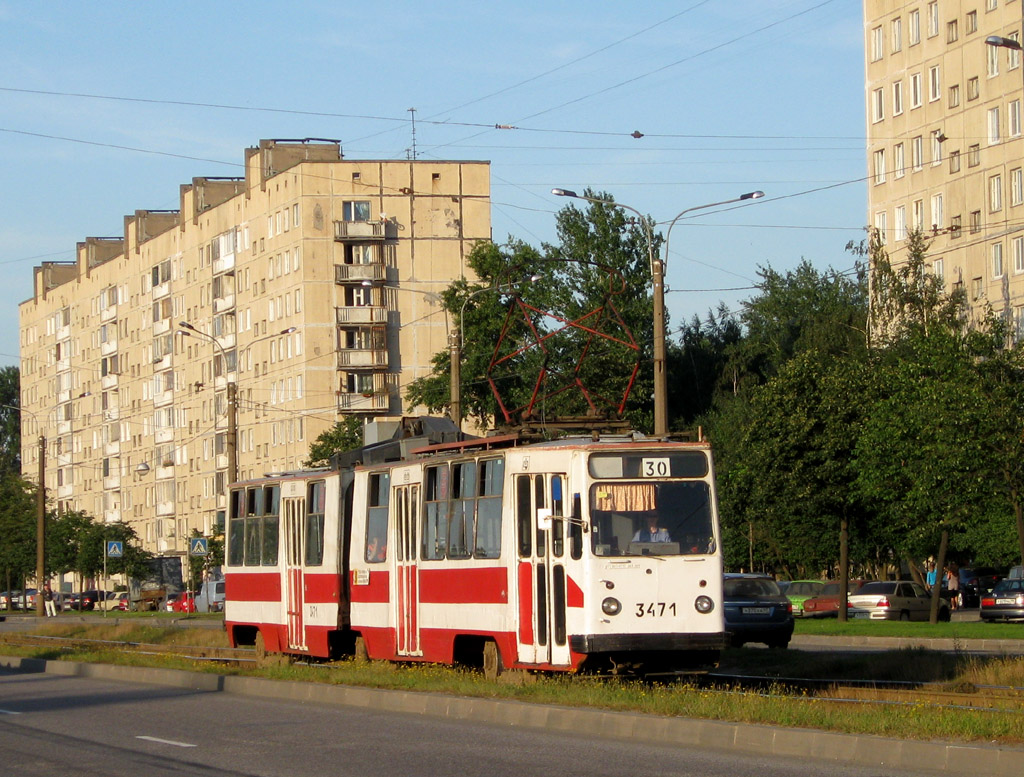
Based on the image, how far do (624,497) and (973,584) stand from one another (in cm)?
5013

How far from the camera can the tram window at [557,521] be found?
17.8m

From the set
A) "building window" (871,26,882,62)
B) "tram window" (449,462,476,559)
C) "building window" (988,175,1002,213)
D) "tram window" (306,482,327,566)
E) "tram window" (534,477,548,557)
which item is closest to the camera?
"tram window" (534,477,548,557)

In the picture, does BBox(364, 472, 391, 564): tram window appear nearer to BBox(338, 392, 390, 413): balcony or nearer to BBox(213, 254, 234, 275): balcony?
BBox(338, 392, 390, 413): balcony

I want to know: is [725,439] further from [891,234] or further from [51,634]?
[51,634]

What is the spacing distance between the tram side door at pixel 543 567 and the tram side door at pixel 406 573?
2.78m

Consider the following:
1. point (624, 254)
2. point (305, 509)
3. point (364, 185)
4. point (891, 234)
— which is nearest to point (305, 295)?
point (364, 185)

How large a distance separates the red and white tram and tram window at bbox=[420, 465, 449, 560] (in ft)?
0.08

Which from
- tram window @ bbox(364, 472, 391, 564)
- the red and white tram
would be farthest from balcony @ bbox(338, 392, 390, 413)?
tram window @ bbox(364, 472, 391, 564)

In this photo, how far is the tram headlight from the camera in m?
17.3

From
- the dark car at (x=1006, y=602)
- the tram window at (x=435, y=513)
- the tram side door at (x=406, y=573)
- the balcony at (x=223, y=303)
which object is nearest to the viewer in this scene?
the tram window at (x=435, y=513)

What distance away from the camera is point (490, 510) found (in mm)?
18969

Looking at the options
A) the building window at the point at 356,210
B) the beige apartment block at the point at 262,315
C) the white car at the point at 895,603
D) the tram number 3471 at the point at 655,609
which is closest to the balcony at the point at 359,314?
the beige apartment block at the point at 262,315

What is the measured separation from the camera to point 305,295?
89062 millimetres

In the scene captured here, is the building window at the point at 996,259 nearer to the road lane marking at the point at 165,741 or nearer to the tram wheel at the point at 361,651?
the tram wheel at the point at 361,651
